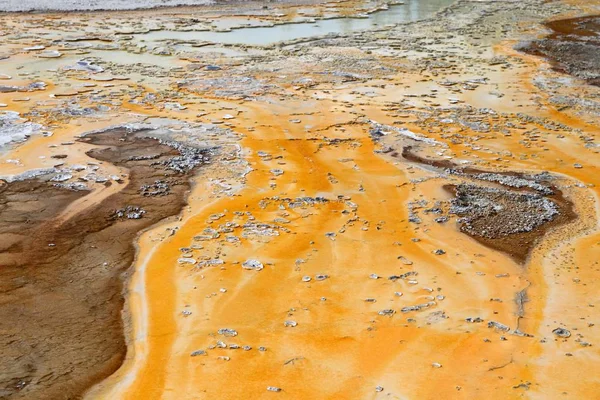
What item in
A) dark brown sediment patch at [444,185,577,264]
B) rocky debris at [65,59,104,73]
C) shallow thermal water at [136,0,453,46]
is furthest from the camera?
shallow thermal water at [136,0,453,46]

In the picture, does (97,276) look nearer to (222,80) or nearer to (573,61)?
(222,80)

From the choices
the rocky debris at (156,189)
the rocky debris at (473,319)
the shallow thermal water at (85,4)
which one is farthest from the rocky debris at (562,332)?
the shallow thermal water at (85,4)

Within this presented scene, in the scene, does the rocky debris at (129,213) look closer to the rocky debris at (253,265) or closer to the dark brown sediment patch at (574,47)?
the rocky debris at (253,265)

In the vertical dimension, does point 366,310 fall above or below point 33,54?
below

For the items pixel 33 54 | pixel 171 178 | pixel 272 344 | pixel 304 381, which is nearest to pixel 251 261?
pixel 272 344

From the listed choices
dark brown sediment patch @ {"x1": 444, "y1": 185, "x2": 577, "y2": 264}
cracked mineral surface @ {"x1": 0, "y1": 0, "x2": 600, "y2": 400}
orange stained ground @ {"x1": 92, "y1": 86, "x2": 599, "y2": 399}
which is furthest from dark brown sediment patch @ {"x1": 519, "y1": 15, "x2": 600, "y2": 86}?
orange stained ground @ {"x1": 92, "y1": 86, "x2": 599, "y2": 399}

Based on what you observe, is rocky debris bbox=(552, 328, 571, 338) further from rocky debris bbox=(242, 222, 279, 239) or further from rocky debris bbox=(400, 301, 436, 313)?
rocky debris bbox=(242, 222, 279, 239)
